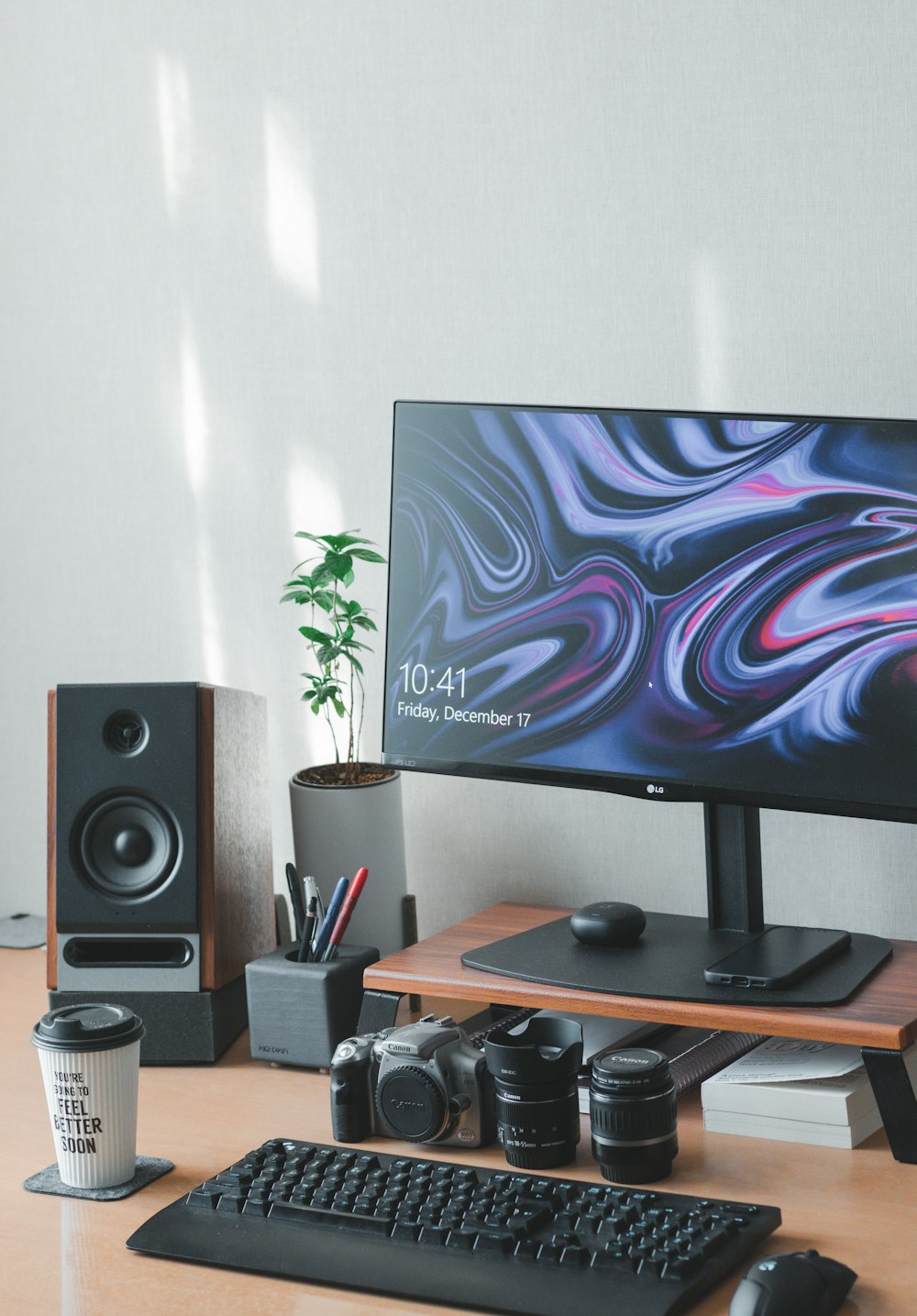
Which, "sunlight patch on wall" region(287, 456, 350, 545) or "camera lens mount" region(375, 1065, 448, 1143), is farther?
"sunlight patch on wall" region(287, 456, 350, 545)

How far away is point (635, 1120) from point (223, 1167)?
324mm

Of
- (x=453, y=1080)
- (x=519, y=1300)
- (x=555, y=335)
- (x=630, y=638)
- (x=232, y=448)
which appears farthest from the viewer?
(x=232, y=448)

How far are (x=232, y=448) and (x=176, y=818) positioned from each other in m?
0.52

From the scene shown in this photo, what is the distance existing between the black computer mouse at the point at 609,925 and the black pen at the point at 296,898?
10.6 inches

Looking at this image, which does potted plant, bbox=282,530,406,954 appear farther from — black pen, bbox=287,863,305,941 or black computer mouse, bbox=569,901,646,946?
black computer mouse, bbox=569,901,646,946

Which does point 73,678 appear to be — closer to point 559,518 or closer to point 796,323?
point 559,518

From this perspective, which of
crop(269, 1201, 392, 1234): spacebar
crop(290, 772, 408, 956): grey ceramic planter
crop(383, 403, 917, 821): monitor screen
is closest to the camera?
crop(269, 1201, 392, 1234): spacebar

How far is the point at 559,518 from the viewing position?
1419 mm

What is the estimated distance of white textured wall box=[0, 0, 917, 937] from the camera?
151 cm

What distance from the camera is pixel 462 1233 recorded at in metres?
1.04

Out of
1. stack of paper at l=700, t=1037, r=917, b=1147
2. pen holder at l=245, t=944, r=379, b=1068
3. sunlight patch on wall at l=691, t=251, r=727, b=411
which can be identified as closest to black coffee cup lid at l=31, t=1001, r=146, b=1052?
pen holder at l=245, t=944, r=379, b=1068

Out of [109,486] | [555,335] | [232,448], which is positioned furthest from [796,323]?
[109,486]

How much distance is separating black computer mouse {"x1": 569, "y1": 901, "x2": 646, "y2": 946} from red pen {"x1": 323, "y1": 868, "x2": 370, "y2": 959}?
0.21m

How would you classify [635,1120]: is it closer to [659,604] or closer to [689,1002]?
[689,1002]
